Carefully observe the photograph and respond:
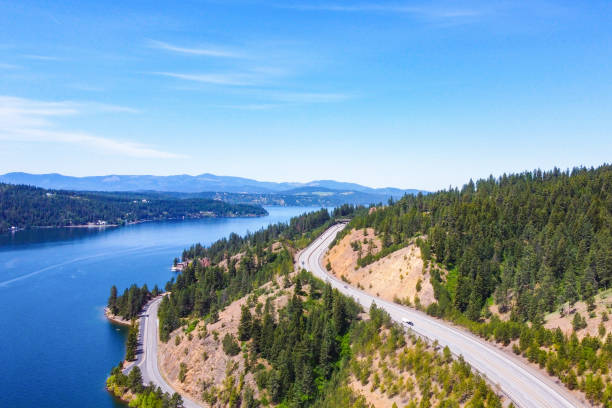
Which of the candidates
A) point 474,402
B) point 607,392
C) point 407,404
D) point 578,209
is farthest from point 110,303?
point 578,209

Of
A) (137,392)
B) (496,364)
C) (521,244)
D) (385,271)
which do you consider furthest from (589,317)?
(137,392)

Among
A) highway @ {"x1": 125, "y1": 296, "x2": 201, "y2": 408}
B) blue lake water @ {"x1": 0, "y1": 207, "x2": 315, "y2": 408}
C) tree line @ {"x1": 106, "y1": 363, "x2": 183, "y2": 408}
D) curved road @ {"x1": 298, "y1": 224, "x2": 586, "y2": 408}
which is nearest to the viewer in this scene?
curved road @ {"x1": 298, "y1": 224, "x2": 586, "y2": 408}

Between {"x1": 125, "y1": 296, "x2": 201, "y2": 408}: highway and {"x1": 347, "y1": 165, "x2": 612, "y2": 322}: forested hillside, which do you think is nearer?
{"x1": 347, "y1": 165, "x2": 612, "y2": 322}: forested hillside

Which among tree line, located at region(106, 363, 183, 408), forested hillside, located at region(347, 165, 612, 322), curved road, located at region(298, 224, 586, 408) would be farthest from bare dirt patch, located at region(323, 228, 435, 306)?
tree line, located at region(106, 363, 183, 408)

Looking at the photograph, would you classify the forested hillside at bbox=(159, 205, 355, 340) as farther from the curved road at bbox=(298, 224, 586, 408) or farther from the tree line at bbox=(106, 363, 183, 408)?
the curved road at bbox=(298, 224, 586, 408)

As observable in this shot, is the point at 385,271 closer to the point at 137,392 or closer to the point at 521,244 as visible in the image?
the point at 521,244

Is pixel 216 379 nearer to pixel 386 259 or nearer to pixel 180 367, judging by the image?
pixel 180 367

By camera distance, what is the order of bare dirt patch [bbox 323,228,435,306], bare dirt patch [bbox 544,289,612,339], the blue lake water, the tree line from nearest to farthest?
bare dirt patch [bbox 544,289,612,339] → the tree line → the blue lake water → bare dirt patch [bbox 323,228,435,306]

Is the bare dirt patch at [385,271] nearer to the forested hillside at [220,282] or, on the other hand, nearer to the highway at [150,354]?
the forested hillside at [220,282]
